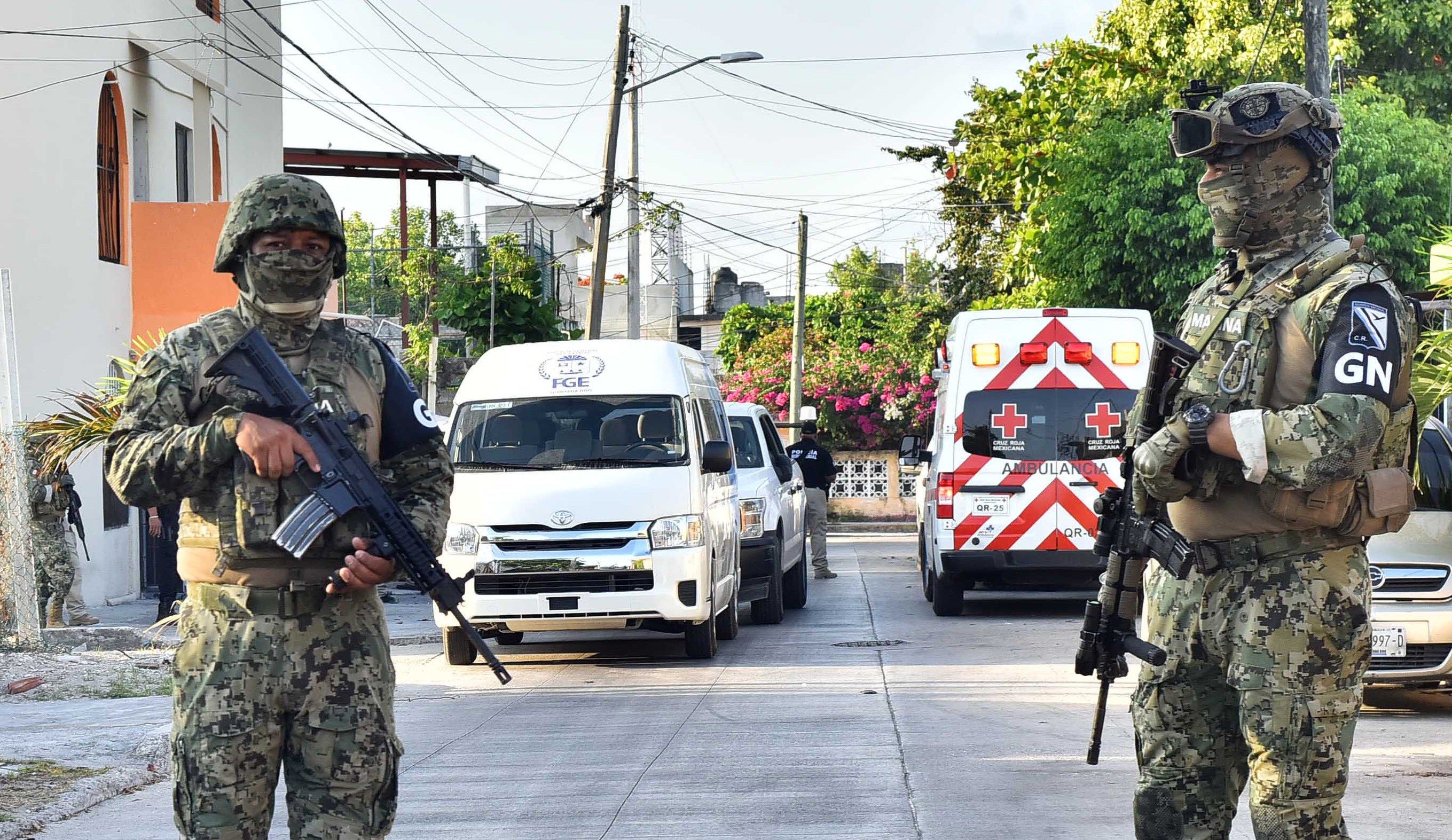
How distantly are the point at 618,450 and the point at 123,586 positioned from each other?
8144mm

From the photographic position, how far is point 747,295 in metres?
69.3

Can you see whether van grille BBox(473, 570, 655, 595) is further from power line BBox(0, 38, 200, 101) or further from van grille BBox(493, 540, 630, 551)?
power line BBox(0, 38, 200, 101)

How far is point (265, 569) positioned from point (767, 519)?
10.3 meters

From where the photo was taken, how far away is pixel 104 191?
17141mm

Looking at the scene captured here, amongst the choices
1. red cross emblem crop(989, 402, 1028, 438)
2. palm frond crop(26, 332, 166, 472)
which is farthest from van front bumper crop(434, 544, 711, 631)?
red cross emblem crop(989, 402, 1028, 438)

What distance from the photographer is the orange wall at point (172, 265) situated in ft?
56.3

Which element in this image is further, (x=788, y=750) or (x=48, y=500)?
(x=48, y=500)

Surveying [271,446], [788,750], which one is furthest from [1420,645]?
[271,446]

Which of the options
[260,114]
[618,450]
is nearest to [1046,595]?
[618,450]

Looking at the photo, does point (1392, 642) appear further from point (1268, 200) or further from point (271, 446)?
point (271, 446)

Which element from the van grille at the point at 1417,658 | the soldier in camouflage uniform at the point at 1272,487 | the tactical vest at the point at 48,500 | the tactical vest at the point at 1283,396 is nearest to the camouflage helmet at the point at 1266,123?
the soldier in camouflage uniform at the point at 1272,487

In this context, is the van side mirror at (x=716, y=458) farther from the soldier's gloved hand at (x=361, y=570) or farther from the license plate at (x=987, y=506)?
the soldier's gloved hand at (x=361, y=570)

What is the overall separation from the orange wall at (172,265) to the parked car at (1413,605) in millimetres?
12382

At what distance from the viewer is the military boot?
12766 millimetres
